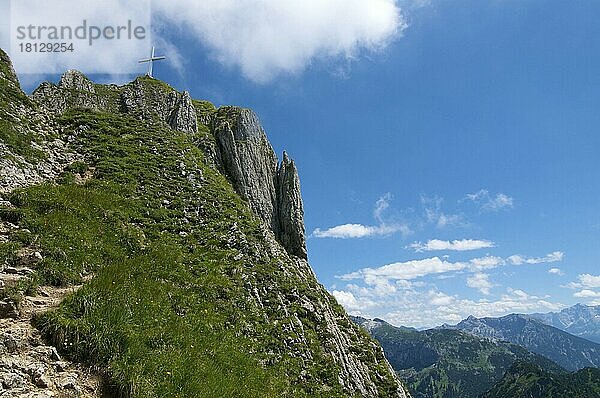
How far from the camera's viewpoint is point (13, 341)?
10.7 m

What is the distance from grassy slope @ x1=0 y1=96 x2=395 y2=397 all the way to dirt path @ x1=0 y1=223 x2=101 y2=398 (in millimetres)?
557

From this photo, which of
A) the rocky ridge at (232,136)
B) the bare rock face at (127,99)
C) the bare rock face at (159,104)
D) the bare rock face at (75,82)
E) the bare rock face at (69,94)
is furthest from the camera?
the bare rock face at (159,104)

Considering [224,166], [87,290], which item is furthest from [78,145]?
[87,290]

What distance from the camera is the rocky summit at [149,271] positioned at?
39.5 ft

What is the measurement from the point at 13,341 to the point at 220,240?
1922 cm

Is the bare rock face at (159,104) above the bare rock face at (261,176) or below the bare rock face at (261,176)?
above

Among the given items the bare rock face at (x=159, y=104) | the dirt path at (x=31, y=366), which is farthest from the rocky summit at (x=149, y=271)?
the bare rock face at (x=159, y=104)

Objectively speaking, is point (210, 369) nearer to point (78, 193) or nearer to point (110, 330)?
point (110, 330)

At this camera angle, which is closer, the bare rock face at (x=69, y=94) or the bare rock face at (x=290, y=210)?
the bare rock face at (x=69, y=94)

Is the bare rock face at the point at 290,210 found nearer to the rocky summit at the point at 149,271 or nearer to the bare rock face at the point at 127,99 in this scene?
the rocky summit at the point at 149,271

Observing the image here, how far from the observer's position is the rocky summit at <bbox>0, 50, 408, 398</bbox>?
1205 cm

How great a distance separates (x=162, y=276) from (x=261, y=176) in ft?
92.7

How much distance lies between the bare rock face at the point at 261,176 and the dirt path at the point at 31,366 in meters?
32.0

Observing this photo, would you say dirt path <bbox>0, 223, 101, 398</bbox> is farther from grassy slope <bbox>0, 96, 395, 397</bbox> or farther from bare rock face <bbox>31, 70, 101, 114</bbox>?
bare rock face <bbox>31, 70, 101, 114</bbox>
